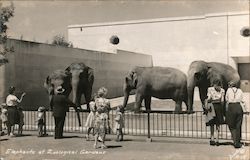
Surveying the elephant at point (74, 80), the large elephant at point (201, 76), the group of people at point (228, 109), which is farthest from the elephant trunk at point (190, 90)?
the group of people at point (228, 109)

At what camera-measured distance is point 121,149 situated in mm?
8961

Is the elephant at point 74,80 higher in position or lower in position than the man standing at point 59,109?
higher

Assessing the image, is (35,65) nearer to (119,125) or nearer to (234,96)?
(119,125)

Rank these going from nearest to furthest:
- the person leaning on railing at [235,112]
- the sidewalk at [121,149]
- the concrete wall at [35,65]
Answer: the sidewalk at [121,149], the person leaning on railing at [235,112], the concrete wall at [35,65]

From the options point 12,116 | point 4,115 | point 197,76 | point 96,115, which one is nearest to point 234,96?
point 96,115

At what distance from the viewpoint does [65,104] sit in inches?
414

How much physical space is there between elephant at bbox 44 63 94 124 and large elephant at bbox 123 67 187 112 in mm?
1590

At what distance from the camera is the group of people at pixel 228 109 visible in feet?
28.7

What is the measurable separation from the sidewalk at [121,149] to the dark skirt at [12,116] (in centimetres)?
66

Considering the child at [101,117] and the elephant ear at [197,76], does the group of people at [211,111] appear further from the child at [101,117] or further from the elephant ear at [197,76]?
the elephant ear at [197,76]

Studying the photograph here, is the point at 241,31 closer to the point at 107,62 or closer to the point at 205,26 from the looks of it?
the point at 205,26

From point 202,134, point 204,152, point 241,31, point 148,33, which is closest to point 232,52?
point 241,31

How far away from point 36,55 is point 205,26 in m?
15.8

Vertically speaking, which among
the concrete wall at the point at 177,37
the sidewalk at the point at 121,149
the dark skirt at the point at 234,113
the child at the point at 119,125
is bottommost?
the sidewalk at the point at 121,149
